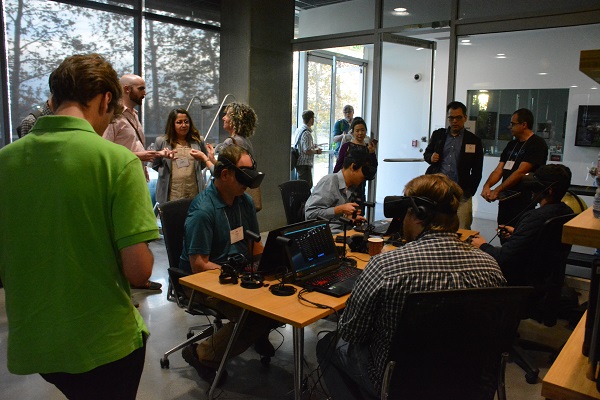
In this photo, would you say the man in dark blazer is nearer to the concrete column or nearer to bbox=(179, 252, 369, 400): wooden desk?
the concrete column

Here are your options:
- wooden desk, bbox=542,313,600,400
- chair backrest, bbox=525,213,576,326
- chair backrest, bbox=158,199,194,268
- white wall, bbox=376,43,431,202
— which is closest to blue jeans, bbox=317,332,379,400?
wooden desk, bbox=542,313,600,400

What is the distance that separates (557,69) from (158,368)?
188 inches

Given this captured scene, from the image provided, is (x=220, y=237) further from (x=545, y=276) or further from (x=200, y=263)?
(x=545, y=276)

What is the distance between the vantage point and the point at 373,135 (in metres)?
6.07

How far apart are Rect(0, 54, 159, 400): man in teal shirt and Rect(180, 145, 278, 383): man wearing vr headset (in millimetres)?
1351

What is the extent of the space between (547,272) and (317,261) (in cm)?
145

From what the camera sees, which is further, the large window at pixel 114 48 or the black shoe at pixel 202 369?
the large window at pixel 114 48

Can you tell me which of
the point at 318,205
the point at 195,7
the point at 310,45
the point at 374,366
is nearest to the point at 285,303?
the point at 374,366

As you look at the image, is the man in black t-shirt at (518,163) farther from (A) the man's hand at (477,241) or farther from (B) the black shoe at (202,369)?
(B) the black shoe at (202,369)

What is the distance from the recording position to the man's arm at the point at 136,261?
4.46 feet

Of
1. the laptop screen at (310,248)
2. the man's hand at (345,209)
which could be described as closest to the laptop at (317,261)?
the laptop screen at (310,248)

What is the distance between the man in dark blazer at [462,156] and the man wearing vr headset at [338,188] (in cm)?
163

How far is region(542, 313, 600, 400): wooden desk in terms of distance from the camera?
123 cm

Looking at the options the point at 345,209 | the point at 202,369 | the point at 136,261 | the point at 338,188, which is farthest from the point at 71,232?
the point at 338,188
